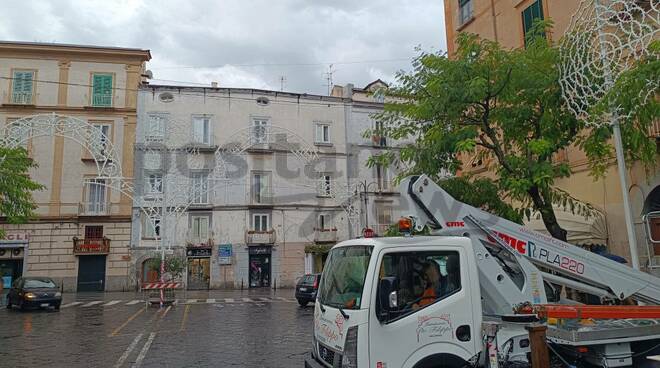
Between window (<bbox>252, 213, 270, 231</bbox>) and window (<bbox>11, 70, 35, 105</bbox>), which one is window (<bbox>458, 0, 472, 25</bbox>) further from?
window (<bbox>11, 70, 35, 105</bbox>)

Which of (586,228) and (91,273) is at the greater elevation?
(586,228)

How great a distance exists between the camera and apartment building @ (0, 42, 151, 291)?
33219mm

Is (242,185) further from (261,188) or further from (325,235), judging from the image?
(325,235)

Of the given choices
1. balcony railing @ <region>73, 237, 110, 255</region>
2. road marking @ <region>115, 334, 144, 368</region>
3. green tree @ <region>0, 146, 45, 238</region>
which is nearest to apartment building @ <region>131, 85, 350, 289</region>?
balcony railing @ <region>73, 237, 110, 255</region>

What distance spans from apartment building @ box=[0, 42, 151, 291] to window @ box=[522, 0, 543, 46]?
26.1 metres

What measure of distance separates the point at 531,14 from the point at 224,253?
26231mm

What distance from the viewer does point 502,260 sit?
21.1ft

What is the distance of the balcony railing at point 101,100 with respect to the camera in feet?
116

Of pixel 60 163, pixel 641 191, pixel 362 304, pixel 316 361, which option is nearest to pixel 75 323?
pixel 316 361

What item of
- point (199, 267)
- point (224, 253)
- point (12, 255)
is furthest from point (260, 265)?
point (12, 255)

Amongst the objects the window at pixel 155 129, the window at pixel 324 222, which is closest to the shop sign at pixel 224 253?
the window at pixel 324 222

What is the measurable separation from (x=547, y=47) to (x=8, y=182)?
2057 centimetres

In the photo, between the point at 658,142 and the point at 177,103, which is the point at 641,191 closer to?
the point at 658,142

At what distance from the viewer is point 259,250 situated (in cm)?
3666
